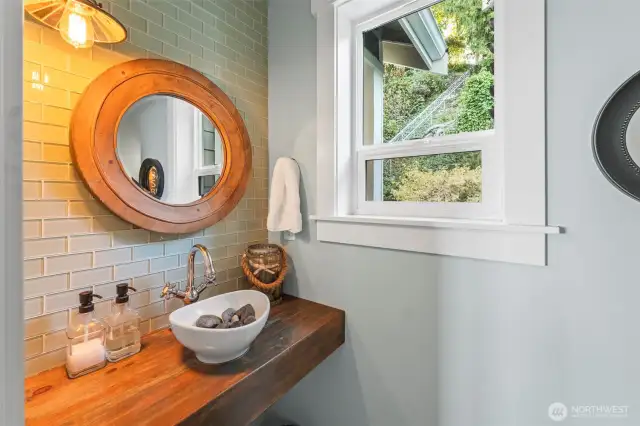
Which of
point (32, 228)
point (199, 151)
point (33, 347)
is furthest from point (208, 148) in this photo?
point (33, 347)

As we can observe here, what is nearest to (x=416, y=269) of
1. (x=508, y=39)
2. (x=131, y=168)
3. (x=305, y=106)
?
(x=508, y=39)

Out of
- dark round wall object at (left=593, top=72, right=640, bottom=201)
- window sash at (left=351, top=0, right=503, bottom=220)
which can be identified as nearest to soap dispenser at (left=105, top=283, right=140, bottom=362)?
window sash at (left=351, top=0, right=503, bottom=220)

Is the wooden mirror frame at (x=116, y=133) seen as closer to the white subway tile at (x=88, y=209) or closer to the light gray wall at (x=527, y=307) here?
the white subway tile at (x=88, y=209)

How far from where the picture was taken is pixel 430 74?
1.21 meters

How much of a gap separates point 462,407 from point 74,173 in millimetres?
1557

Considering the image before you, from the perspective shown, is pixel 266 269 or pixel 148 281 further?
pixel 266 269

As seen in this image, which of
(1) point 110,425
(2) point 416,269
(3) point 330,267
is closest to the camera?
(1) point 110,425

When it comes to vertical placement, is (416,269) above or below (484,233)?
below

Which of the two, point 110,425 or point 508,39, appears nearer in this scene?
point 110,425

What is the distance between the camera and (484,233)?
94cm

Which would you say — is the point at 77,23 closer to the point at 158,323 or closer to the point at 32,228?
the point at 32,228

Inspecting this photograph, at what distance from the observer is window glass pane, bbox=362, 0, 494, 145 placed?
1094 mm

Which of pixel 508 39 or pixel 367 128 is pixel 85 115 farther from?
pixel 508 39

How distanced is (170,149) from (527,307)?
4.61 feet
